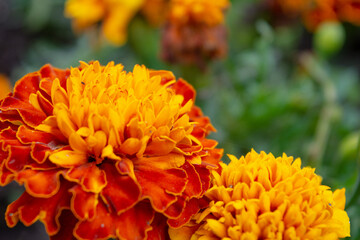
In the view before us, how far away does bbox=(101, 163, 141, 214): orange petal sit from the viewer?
19.4 inches

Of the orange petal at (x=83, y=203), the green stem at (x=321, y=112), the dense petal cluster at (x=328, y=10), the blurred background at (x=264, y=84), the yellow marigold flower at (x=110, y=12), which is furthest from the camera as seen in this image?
the dense petal cluster at (x=328, y=10)

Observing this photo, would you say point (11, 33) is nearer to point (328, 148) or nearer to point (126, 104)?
point (328, 148)

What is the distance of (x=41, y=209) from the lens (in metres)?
0.50

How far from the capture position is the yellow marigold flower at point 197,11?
1.07 meters

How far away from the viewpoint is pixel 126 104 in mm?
552

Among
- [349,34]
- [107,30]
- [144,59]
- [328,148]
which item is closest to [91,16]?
[107,30]

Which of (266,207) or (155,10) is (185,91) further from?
(155,10)

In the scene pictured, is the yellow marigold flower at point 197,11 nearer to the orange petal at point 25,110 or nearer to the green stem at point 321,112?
the green stem at point 321,112

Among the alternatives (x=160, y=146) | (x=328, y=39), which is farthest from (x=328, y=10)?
(x=160, y=146)

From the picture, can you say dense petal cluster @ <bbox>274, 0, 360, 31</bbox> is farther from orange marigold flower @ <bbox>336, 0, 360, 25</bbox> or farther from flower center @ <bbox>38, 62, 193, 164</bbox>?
flower center @ <bbox>38, 62, 193, 164</bbox>

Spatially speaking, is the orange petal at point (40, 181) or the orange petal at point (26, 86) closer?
the orange petal at point (40, 181)

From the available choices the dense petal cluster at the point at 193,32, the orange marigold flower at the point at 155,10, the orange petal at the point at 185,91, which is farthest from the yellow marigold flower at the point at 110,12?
the orange petal at the point at 185,91

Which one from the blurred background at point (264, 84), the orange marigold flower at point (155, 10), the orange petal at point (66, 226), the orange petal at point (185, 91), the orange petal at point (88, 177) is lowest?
the orange petal at point (66, 226)

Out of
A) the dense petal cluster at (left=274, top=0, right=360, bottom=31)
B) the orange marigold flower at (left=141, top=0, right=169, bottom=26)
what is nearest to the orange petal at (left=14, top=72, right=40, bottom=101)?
the orange marigold flower at (left=141, top=0, right=169, bottom=26)
